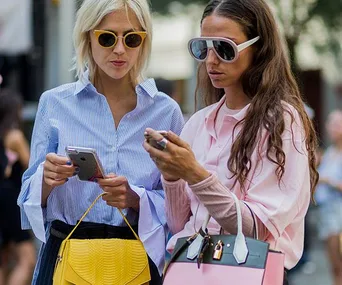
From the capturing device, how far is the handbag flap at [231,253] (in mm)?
2910

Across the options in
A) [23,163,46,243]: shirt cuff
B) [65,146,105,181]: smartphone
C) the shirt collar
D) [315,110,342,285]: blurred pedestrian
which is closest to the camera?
[65,146,105,181]: smartphone

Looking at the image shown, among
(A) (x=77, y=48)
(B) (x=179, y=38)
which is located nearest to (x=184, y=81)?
(B) (x=179, y=38)

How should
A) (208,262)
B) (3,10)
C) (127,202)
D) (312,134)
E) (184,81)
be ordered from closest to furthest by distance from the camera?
(208,262) → (312,134) → (127,202) → (3,10) → (184,81)

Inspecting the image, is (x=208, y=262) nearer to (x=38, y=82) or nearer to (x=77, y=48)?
(x=77, y=48)

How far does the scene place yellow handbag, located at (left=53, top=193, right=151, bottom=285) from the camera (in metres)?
3.43

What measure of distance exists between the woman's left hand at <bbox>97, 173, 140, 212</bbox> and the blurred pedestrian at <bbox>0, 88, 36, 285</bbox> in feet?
14.5

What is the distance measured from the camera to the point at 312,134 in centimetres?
321

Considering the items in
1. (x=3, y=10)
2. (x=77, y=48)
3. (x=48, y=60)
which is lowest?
(x=48, y=60)

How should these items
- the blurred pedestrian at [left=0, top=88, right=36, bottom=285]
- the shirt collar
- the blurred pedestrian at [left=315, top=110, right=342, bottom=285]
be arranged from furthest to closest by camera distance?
the blurred pedestrian at [left=315, top=110, right=342, bottom=285], the blurred pedestrian at [left=0, top=88, right=36, bottom=285], the shirt collar

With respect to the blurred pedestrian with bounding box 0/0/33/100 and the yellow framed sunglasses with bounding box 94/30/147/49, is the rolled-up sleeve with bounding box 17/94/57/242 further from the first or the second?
the blurred pedestrian with bounding box 0/0/33/100

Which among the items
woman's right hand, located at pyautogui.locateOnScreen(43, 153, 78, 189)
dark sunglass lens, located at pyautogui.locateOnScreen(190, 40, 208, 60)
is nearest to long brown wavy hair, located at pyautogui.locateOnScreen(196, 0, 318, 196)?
dark sunglass lens, located at pyautogui.locateOnScreen(190, 40, 208, 60)

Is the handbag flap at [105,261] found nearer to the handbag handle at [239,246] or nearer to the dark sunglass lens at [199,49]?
the handbag handle at [239,246]

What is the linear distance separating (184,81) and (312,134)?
1147 centimetres

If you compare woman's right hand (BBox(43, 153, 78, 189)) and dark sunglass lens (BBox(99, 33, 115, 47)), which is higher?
dark sunglass lens (BBox(99, 33, 115, 47))
